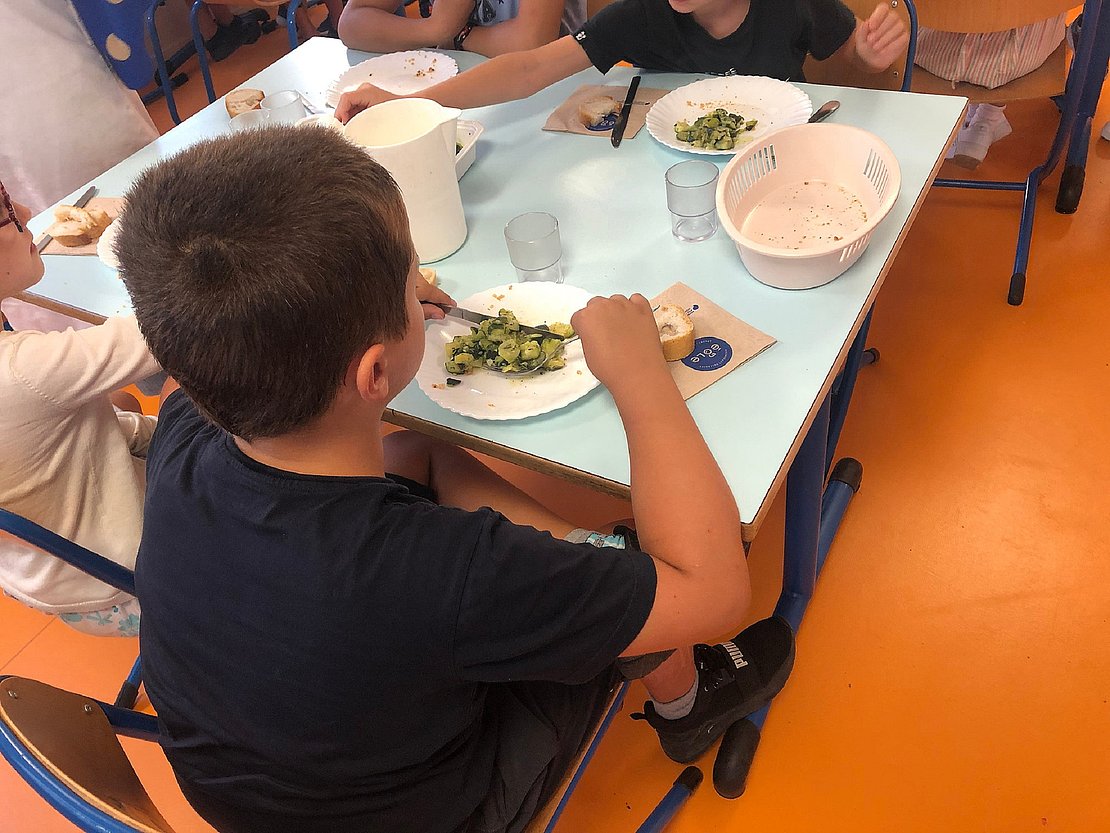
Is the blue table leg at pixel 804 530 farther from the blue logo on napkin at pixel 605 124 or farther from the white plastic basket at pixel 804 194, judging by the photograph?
the blue logo on napkin at pixel 605 124

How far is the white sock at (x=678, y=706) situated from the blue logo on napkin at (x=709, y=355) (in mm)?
549

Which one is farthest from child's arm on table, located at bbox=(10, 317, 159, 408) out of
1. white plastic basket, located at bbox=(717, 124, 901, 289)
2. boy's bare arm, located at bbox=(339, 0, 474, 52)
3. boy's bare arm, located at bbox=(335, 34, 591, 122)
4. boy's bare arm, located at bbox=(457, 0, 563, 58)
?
boy's bare arm, located at bbox=(457, 0, 563, 58)

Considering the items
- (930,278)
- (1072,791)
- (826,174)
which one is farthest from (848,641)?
(930,278)

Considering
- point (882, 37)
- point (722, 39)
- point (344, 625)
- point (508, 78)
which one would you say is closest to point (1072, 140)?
point (882, 37)

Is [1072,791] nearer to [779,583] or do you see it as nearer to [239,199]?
[779,583]

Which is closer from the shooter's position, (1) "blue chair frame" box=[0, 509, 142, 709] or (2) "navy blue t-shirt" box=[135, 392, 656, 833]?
(2) "navy blue t-shirt" box=[135, 392, 656, 833]

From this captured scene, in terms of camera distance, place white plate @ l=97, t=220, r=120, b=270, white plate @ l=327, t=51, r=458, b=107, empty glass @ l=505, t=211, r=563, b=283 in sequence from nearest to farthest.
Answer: empty glass @ l=505, t=211, r=563, b=283
white plate @ l=97, t=220, r=120, b=270
white plate @ l=327, t=51, r=458, b=107

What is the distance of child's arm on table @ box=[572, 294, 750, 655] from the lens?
2.56 ft

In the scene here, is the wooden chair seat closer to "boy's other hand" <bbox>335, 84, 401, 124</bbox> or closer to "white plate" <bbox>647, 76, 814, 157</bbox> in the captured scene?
A: "white plate" <bbox>647, 76, 814, 157</bbox>

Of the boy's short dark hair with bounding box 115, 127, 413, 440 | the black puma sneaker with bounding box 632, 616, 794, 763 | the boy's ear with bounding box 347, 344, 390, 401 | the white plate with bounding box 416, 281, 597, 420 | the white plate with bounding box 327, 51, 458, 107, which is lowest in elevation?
the black puma sneaker with bounding box 632, 616, 794, 763

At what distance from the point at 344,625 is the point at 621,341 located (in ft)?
1.38

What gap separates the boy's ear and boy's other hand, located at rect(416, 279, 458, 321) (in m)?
0.31

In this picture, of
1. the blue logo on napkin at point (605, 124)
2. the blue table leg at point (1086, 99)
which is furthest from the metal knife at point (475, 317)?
the blue table leg at point (1086, 99)

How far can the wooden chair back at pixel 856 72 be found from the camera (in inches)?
61.1
